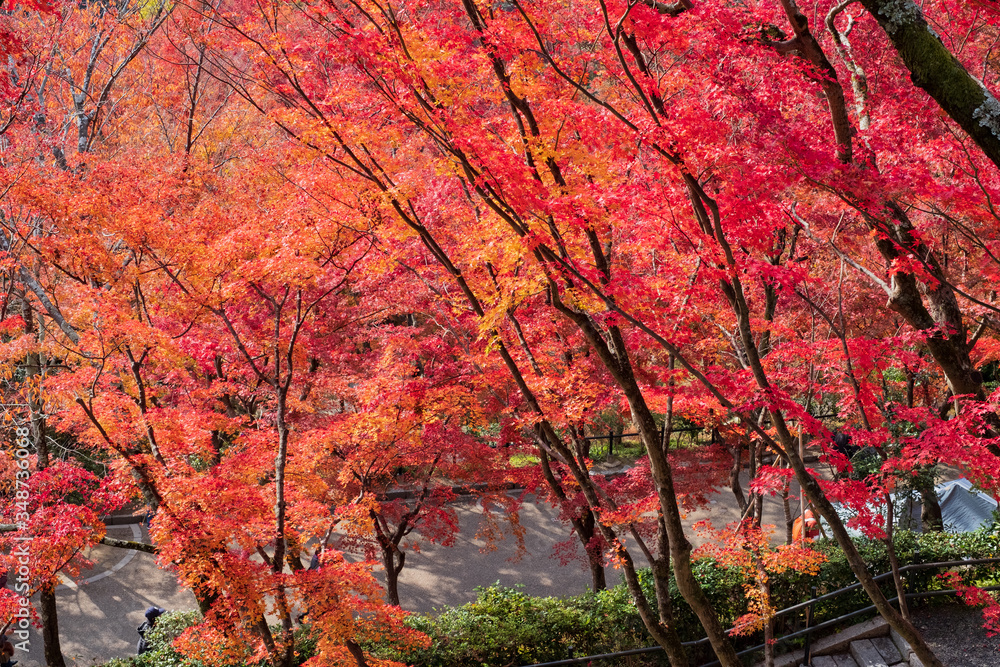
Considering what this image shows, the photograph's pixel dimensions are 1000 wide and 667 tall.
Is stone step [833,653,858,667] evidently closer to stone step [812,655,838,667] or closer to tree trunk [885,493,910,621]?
stone step [812,655,838,667]

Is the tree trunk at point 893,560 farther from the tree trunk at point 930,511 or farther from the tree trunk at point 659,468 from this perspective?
the tree trunk at point 930,511

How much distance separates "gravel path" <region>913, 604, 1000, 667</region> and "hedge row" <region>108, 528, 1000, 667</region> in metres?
0.39

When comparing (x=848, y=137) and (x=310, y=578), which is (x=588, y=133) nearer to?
(x=848, y=137)

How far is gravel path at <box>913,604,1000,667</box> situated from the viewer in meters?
7.51

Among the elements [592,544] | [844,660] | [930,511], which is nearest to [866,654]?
[844,660]

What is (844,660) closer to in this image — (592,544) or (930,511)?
(592,544)

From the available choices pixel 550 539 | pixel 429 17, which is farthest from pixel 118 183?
pixel 550 539

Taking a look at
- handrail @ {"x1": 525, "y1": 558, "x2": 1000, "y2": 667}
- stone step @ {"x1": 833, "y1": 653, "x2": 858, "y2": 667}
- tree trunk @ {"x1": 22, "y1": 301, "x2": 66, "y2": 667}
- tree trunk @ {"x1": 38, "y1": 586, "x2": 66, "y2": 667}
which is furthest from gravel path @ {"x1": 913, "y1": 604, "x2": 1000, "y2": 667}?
tree trunk @ {"x1": 38, "y1": 586, "x2": 66, "y2": 667}

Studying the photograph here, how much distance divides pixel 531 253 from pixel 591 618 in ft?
16.9

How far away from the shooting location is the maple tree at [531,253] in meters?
5.45

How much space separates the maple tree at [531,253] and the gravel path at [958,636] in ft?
4.77

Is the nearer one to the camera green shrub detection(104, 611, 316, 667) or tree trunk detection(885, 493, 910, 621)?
tree trunk detection(885, 493, 910, 621)

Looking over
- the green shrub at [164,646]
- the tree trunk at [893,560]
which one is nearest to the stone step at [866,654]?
the tree trunk at [893,560]

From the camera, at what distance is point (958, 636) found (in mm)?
7984
